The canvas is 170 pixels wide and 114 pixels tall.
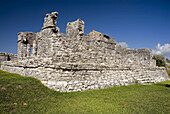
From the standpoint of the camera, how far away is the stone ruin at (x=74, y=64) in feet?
25.9

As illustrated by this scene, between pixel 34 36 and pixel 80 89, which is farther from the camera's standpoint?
pixel 34 36

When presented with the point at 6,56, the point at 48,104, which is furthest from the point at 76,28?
the point at 6,56

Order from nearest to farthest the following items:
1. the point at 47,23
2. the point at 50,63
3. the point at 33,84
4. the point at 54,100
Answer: the point at 54,100
the point at 33,84
the point at 50,63
the point at 47,23

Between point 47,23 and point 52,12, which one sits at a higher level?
point 52,12

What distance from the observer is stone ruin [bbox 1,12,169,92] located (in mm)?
7909

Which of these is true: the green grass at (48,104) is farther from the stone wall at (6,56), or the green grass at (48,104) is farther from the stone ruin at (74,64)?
the stone wall at (6,56)

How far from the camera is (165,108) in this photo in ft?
18.7

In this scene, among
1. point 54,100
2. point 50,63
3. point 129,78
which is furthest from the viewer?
point 129,78

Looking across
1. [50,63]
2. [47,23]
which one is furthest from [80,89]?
[47,23]

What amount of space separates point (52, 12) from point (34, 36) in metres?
9.05

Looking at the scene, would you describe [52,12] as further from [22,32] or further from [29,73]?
[22,32]

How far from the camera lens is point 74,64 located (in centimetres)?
821

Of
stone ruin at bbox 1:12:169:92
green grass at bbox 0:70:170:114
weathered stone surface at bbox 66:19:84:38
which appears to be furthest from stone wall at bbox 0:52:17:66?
green grass at bbox 0:70:170:114

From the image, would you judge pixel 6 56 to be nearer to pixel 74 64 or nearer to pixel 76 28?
pixel 76 28
